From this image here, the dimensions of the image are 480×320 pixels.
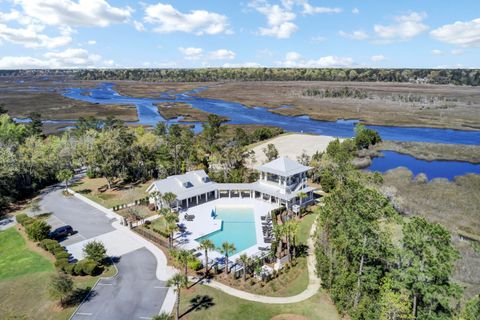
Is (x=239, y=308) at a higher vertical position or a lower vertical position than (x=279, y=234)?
lower

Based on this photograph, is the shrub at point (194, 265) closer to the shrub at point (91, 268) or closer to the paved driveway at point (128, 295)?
the paved driveway at point (128, 295)

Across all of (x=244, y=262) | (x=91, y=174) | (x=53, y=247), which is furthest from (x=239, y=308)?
(x=91, y=174)

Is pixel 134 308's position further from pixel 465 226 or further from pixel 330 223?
pixel 465 226

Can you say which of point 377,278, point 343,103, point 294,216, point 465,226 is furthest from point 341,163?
point 343,103

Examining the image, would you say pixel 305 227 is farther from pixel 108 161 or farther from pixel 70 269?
pixel 108 161

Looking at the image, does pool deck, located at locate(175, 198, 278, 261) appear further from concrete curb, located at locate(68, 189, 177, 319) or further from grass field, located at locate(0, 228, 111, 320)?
grass field, located at locate(0, 228, 111, 320)
